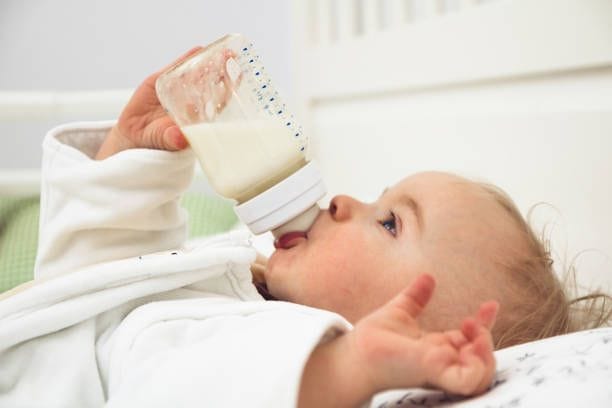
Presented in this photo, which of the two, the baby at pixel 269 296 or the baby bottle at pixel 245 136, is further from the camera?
the baby bottle at pixel 245 136

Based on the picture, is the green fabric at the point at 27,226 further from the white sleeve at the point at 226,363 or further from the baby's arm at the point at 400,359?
the baby's arm at the point at 400,359

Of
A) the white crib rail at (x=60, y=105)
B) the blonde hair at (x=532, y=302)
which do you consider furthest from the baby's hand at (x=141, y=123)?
the white crib rail at (x=60, y=105)

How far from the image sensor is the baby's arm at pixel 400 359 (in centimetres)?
50

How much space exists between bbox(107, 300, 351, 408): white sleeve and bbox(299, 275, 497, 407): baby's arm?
0.09ft

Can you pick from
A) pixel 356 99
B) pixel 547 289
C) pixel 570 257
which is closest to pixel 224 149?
pixel 547 289

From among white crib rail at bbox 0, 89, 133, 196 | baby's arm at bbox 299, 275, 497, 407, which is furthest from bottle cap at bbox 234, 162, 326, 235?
white crib rail at bbox 0, 89, 133, 196

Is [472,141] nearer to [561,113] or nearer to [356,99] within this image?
[561,113]

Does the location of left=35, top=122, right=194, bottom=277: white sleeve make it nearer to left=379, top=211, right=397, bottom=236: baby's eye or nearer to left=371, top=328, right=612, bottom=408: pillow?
left=379, top=211, right=397, bottom=236: baby's eye

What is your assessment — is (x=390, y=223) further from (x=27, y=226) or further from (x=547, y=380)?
(x=27, y=226)

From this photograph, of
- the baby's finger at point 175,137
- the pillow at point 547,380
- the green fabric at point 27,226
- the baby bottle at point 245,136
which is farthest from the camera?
the green fabric at point 27,226

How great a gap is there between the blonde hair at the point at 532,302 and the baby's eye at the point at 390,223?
12 centimetres

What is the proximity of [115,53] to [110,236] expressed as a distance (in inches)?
52.3

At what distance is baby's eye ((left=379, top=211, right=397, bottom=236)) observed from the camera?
0.80 metres

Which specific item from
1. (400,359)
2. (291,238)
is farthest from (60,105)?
(400,359)
